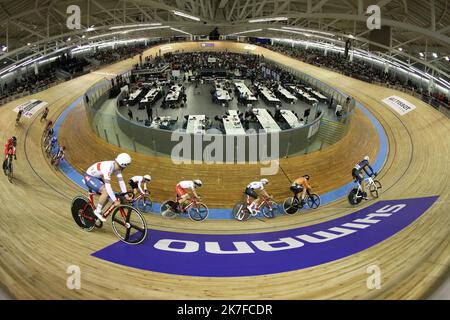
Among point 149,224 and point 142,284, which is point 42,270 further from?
point 149,224

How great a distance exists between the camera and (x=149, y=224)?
5895 millimetres

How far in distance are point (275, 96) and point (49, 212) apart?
1517cm

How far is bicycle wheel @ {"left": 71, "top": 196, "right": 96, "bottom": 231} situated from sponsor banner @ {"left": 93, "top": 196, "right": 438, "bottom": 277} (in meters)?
0.68

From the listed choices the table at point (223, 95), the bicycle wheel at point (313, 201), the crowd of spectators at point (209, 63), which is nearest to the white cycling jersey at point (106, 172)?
the bicycle wheel at point (313, 201)

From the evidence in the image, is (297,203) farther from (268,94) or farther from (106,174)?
(268,94)

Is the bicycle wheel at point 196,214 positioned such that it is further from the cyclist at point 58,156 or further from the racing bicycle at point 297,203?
the cyclist at point 58,156

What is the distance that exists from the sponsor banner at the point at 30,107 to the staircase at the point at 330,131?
1275 centimetres

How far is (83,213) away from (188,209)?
7.89 feet

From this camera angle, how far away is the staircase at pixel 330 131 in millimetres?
10395

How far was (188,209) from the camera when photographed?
21.2ft

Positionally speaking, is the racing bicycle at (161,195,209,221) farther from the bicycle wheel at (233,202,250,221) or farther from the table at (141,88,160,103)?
the table at (141,88,160,103)

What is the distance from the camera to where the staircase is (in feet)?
34.1

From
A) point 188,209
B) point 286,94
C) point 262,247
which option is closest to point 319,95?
point 286,94

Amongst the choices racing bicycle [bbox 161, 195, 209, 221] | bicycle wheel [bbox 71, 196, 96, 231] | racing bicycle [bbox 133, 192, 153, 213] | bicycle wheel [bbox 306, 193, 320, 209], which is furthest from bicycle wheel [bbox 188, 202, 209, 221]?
bicycle wheel [bbox 306, 193, 320, 209]
